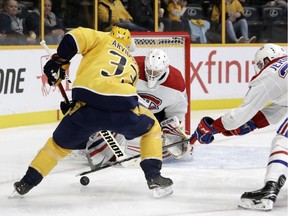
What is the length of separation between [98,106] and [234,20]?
5882mm

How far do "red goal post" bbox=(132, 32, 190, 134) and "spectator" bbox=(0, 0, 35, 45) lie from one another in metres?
1.99

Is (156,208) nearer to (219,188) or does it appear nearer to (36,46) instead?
(219,188)

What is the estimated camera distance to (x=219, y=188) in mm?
4383

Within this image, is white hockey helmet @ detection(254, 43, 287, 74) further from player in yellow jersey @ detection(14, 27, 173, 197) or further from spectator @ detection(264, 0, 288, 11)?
spectator @ detection(264, 0, 288, 11)

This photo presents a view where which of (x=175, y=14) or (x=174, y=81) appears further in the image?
(x=175, y=14)

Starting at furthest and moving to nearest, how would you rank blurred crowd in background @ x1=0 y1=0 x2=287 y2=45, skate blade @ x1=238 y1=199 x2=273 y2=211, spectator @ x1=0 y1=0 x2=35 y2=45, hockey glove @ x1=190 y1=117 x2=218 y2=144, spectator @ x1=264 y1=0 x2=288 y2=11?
spectator @ x1=264 y1=0 x2=288 y2=11
blurred crowd in background @ x1=0 y1=0 x2=287 y2=45
spectator @ x1=0 y1=0 x2=35 y2=45
hockey glove @ x1=190 y1=117 x2=218 y2=144
skate blade @ x1=238 y1=199 x2=273 y2=211

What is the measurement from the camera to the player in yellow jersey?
389 centimetres

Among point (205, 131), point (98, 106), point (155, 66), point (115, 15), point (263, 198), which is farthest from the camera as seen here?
point (115, 15)

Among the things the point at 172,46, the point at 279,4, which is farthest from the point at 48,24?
the point at 279,4

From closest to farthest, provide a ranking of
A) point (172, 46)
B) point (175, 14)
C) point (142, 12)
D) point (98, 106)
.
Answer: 1. point (98, 106)
2. point (172, 46)
3. point (142, 12)
4. point (175, 14)

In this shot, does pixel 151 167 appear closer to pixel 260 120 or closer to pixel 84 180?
pixel 84 180

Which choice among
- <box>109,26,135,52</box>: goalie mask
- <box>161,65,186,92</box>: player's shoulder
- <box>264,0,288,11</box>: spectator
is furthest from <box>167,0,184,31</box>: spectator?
Result: <box>109,26,135,52</box>: goalie mask

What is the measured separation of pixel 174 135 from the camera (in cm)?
510

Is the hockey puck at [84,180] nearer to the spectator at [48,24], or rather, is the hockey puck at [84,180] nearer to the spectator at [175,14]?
the spectator at [48,24]
